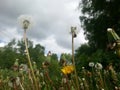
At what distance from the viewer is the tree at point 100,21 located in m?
36.7

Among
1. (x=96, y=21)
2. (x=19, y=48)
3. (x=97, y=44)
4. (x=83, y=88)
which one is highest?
(x=19, y=48)

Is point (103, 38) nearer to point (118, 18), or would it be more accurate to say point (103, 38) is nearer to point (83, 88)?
point (118, 18)

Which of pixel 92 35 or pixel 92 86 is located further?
pixel 92 35

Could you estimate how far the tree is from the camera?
36688mm

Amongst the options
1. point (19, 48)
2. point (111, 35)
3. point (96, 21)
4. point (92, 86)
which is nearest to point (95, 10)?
point (96, 21)

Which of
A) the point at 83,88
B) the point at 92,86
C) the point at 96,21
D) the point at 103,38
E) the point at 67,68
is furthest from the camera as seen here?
the point at 96,21

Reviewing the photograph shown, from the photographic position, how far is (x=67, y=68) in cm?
292

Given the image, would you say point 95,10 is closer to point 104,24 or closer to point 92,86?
point 104,24

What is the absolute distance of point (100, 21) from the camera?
125 feet

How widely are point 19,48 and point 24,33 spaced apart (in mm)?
141609

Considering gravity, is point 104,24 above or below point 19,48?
below

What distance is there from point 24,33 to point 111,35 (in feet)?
2.31

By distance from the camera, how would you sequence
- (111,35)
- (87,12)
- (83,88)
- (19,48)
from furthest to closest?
(19,48) < (87,12) < (83,88) < (111,35)

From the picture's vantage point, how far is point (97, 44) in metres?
37.5
